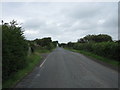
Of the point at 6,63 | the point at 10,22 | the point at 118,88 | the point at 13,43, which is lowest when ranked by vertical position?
the point at 118,88

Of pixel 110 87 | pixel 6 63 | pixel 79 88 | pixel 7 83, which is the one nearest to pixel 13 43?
pixel 6 63

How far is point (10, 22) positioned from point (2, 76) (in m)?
5.36

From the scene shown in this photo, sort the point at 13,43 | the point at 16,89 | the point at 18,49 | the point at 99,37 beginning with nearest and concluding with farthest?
1. the point at 16,89
2. the point at 13,43
3. the point at 18,49
4. the point at 99,37

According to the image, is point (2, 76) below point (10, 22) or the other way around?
below

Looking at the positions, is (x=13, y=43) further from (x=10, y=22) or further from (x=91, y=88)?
(x=91, y=88)

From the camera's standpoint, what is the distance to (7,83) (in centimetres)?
814

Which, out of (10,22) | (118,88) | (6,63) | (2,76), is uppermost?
(10,22)

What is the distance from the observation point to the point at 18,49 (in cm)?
1055

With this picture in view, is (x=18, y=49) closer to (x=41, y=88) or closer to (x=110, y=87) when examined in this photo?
(x=41, y=88)

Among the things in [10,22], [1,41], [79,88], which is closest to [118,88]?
[79,88]

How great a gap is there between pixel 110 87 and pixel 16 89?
4.24m

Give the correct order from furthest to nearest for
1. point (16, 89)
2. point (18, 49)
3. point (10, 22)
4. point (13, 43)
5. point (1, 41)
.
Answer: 1. point (10, 22)
2. point (18, 49)
3. point (13, 43)
4. point (1, 41)
5. point (16, 89)

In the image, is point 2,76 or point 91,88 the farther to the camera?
point 2,76

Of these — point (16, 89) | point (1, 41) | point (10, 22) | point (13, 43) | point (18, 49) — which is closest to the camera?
point (16, 89)
